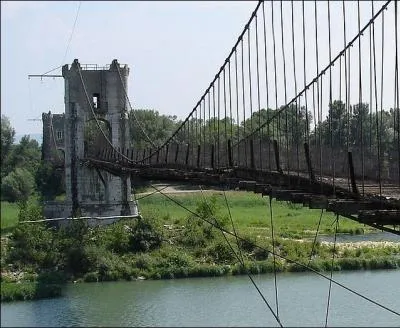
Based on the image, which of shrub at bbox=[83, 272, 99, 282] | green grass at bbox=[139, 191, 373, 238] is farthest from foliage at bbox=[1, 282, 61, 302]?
green grass at bbox=[139, 191, 373, 238]

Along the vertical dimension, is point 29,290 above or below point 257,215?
below

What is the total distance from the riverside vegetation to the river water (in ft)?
1.81

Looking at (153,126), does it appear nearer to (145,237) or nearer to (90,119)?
(90,119)

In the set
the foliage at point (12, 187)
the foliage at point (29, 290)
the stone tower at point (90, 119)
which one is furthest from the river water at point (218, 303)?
the stone tower at point (90, 119)

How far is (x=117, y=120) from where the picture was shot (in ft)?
85.4

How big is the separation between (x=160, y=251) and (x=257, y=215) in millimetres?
5785

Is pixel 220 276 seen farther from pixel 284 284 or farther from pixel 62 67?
pixel 62 67

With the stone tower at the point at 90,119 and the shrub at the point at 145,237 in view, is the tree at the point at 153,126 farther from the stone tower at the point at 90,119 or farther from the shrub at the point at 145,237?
the shrub at the point at 145,237

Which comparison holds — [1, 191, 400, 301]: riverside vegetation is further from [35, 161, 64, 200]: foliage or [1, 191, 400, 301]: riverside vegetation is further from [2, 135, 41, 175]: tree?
[35, 161, 64, 200]: foliage

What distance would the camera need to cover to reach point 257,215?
2639 cm

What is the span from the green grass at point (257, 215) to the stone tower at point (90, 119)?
1.27m

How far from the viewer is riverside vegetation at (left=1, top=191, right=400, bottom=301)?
60.5 ft

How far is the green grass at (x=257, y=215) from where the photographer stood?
23484 mm

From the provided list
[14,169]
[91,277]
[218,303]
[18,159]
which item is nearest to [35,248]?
[91,277]
